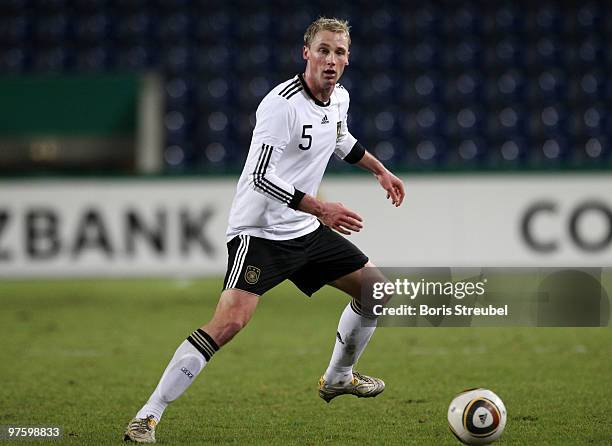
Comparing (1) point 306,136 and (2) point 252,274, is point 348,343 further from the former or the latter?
(1) point 306,136

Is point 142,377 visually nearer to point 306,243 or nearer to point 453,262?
point 306,243

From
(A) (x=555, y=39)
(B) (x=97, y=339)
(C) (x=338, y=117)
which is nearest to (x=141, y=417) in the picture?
(C) (x=338, y=117)

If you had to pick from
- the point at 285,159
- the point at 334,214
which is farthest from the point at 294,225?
the point at 334,214

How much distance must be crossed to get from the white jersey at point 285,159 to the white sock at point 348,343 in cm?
62

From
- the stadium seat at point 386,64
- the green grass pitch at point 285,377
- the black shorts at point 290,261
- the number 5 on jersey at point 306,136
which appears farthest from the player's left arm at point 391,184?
the stadium seat at point 386,64

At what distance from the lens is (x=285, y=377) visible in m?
7.31

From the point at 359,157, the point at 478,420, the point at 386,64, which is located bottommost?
the point at 478,420

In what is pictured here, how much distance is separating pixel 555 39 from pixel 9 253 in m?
10.2

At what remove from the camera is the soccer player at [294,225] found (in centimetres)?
507

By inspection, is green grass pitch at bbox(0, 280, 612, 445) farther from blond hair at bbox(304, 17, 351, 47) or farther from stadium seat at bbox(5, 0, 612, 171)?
stadium seat at bbox(5, 0, 612, 171)

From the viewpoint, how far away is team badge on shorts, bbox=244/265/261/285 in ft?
17.3

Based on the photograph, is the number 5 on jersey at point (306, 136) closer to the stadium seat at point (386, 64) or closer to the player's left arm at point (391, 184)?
the player's left arm at point (391, 184)

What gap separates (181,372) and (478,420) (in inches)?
57.5

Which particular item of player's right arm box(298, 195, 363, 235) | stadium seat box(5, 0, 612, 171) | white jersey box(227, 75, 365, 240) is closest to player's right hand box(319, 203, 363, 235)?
player's right arm box(298, 195, 363, 235)
